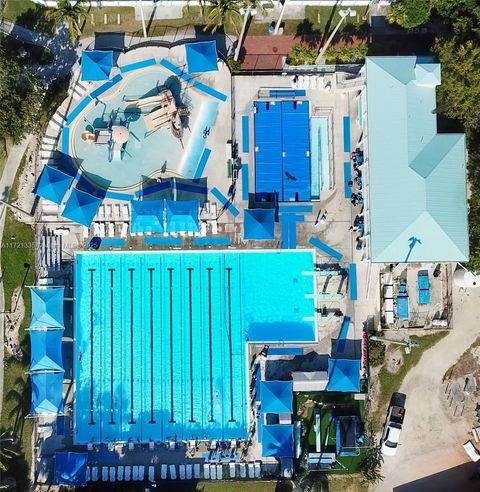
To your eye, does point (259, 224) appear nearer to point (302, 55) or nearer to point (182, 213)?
point (182, 213)

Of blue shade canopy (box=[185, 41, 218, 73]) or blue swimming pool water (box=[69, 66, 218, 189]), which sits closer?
blue shade canopy (box=[185, 41, 218, 73])

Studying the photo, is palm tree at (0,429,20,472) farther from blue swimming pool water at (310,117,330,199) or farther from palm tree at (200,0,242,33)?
palm tree at (200,0,242,33)

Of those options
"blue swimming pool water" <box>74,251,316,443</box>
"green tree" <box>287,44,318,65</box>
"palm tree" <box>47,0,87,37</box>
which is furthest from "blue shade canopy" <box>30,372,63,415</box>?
"green tree" <box>287,44,318,65</box>

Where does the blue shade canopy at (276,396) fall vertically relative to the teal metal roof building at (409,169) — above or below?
below

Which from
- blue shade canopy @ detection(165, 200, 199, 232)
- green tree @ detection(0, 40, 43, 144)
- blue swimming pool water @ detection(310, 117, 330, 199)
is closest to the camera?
green tree @ detection(0, 40, 43, 144)

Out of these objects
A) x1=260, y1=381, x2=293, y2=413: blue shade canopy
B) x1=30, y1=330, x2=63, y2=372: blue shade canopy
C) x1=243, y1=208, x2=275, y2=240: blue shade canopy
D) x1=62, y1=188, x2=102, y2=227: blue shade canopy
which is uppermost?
x1=62, y1=188, x2=102, y2=227: blue shade canopy

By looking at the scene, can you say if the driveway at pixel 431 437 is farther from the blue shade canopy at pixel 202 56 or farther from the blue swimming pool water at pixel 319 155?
the blue shade canopy at pixel 202 56

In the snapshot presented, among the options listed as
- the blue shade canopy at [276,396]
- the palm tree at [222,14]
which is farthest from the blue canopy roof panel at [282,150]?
the blue shade canopy at [276,396]
